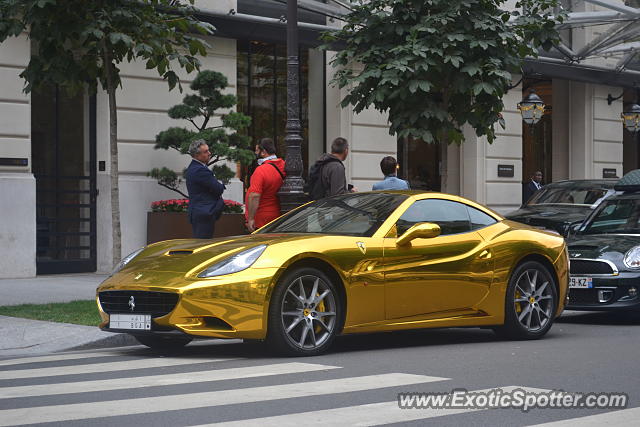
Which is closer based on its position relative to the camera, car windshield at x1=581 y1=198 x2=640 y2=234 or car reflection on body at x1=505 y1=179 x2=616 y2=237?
car windshield at x1=581 y1=198 x2=640 y2=234

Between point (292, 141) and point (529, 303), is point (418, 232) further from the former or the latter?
point (292, 141)

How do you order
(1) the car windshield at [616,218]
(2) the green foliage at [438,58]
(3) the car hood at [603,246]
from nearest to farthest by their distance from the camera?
(3) the car hood at [603,246], (1) the car windshield at [616,218], (2) the green foliage at [438,58]

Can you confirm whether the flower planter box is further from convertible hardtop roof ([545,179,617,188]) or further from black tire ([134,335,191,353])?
black tire ([134,335,191,353])

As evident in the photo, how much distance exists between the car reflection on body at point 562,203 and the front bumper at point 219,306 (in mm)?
10067

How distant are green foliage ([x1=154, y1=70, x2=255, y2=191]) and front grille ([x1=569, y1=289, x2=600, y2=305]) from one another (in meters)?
7.94

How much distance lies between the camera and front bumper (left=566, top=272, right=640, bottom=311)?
1203 cm

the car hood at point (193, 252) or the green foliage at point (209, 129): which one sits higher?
the green foliage at point (209, 129)

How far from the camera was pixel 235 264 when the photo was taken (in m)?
8.84

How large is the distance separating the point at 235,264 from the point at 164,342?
144 centimetres

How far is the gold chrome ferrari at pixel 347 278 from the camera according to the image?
8.73 m

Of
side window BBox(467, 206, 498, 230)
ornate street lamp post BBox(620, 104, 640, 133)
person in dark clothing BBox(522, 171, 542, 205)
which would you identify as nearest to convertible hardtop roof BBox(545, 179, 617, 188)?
person in dark clothing BBox(522, 171, 542, 205)

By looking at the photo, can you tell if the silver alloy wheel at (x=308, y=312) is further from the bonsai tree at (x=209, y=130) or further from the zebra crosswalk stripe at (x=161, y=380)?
the bonsai tree at (x=209, y=130)

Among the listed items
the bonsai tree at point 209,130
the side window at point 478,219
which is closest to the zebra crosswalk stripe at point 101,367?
the side window at point 478,219

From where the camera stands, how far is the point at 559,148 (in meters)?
31.2
